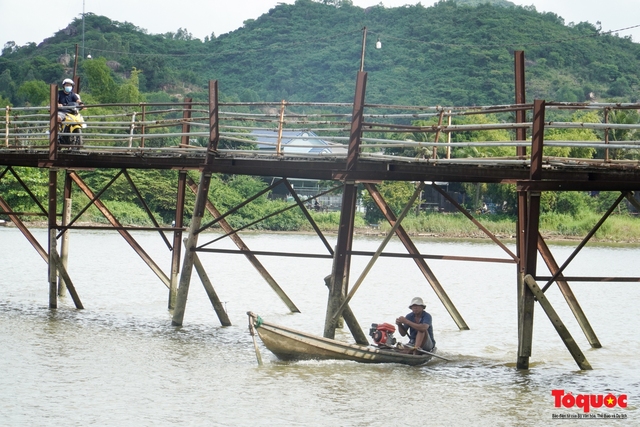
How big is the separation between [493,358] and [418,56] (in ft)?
349

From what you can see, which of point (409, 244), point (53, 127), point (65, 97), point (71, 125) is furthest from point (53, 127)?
point (409, 244)

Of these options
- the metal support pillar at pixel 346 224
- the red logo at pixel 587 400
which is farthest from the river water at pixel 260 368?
the metal support pillar at pixel 346 224

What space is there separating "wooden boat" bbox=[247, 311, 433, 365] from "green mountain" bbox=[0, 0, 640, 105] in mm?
80908

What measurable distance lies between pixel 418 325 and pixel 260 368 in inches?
110

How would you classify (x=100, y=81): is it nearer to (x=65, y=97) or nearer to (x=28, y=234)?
(x=28, y=234)

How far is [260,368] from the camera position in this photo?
57.2 ft

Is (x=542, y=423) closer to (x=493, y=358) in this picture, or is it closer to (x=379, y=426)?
(x=379, y=426)

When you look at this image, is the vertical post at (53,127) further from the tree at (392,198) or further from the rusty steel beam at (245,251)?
the tree at (392,198)

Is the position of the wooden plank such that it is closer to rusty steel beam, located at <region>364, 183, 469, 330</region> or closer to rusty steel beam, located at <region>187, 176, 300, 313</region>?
rusty steel beam, located at <region>364, 183, 469, 330</region>

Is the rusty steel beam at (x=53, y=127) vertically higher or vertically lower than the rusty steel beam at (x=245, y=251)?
higher

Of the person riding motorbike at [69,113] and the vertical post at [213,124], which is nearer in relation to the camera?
the vertical post at [213,124]

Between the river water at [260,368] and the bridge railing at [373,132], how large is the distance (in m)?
3.79

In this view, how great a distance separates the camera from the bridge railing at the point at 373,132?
1673cm

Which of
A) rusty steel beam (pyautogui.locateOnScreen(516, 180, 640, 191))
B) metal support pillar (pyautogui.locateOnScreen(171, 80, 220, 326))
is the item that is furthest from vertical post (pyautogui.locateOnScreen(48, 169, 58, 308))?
rusty steel beam (pyautogui.locateOnScreen(516, 180, 640, 191))
